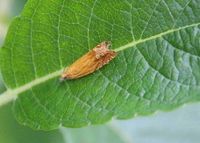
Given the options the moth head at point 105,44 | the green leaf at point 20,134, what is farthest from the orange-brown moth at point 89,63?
the green leaf at point 20,134

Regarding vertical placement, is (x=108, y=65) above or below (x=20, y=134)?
below

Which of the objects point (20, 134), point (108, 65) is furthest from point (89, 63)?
point (20, 134)

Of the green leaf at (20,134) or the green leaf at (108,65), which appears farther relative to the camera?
the green leaf at (20,134)

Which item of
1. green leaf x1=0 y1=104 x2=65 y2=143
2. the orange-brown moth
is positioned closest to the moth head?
the orange-brown moth

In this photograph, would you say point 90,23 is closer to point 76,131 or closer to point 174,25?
point 174,25

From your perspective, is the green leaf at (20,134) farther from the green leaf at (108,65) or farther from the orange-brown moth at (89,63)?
the orange-brown moth at (89,63)

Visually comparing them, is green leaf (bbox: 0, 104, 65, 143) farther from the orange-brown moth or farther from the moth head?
the moth head

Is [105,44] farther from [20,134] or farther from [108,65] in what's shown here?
[20,134]
